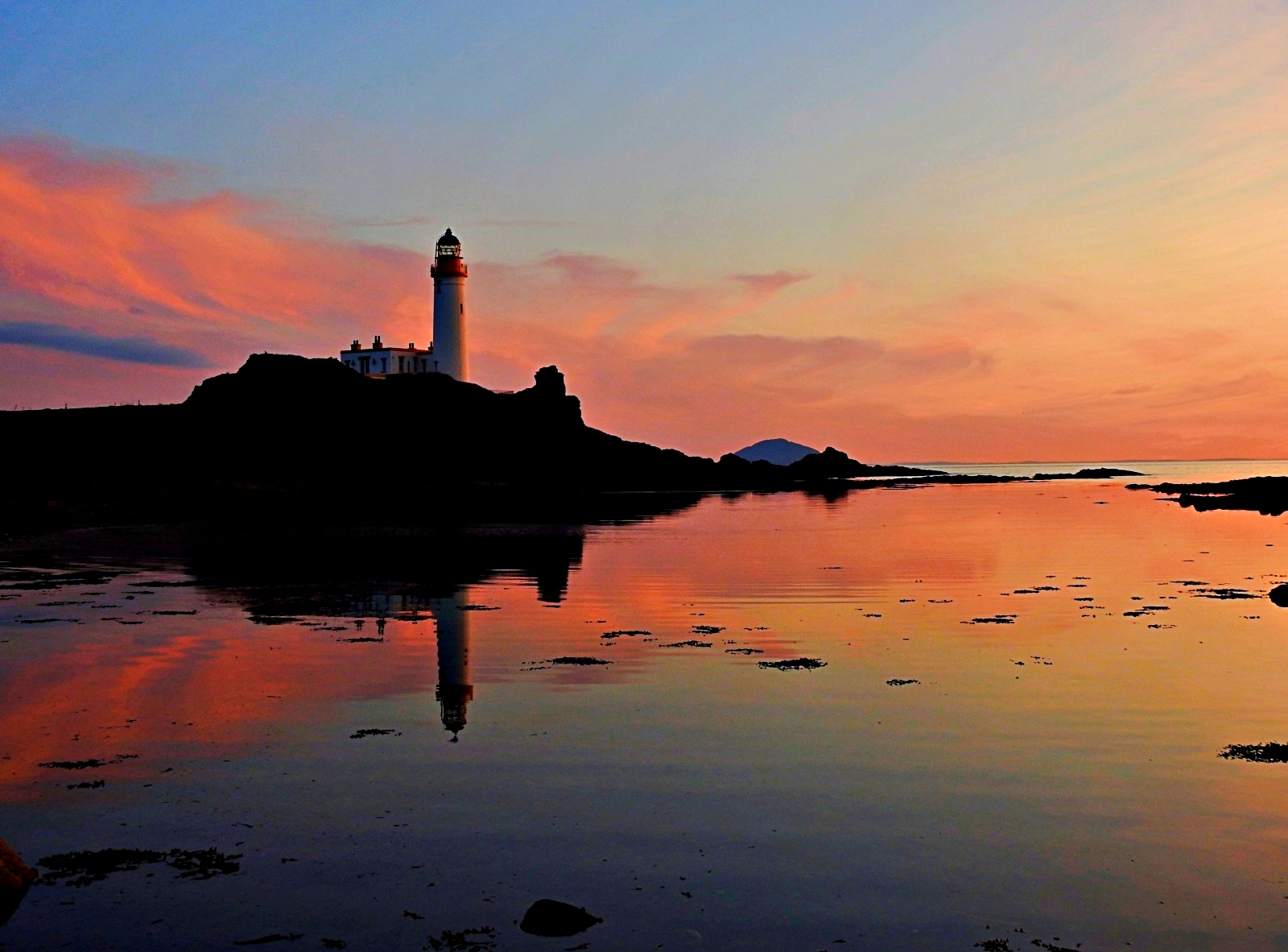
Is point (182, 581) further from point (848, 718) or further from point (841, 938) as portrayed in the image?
point (841, 938)

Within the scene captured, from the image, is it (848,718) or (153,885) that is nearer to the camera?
(153,885)

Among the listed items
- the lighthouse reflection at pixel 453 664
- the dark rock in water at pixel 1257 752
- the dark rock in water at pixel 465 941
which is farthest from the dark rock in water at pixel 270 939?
the dark rock in water at pixel 1257 752

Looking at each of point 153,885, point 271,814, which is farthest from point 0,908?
point 271,814

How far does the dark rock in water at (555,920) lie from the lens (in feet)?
25.5

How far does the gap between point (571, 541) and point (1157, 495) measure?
7876 centimetres

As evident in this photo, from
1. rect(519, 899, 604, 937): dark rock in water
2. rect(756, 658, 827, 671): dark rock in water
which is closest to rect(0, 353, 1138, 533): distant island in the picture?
rect(756, 658, 827, 671): dark rock in water

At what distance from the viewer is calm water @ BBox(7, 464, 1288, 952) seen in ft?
27.0

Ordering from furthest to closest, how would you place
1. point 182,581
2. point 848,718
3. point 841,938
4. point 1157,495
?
point 1157,495, point 182,581, point 848,718, point 841,938

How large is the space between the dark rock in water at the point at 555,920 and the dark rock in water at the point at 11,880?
387cm

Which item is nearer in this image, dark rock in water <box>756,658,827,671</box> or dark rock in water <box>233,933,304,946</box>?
dark rock in water <box>233,933,304,946</box>

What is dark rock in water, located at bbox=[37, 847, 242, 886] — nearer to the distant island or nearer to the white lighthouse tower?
the distant island

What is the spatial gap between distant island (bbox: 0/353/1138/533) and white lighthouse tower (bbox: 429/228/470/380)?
13.0 feet

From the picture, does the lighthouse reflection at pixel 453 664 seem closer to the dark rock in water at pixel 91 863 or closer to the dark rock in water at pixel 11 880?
the dark rock in water at pixel 91 863

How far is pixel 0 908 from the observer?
7.91 m
